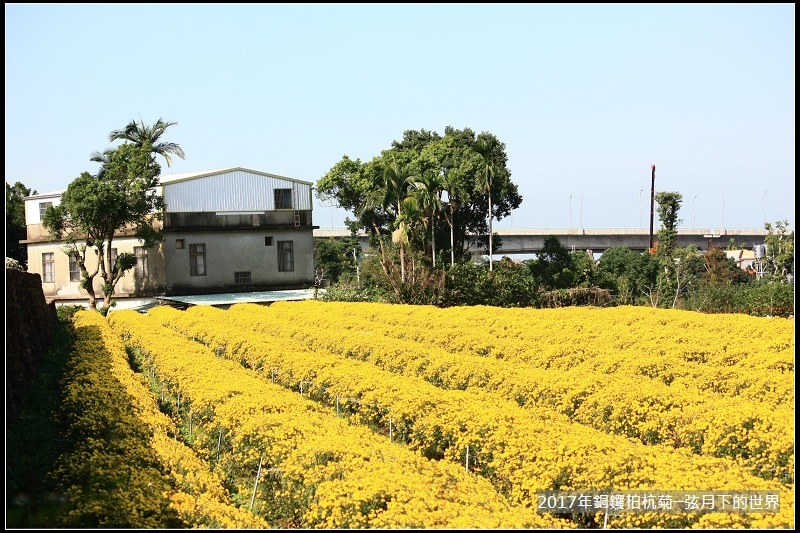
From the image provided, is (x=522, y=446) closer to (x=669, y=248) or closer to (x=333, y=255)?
(x=669, y=248)

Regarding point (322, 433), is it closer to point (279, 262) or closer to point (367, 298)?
point (367, 298)

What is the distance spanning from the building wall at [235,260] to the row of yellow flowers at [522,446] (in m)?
28.3

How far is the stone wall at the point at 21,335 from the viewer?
14.5 metres

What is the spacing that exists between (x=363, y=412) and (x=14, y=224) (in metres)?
47.5

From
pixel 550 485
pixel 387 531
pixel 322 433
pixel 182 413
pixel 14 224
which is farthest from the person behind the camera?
pixel 14 224

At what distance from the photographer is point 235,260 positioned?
45094 mm

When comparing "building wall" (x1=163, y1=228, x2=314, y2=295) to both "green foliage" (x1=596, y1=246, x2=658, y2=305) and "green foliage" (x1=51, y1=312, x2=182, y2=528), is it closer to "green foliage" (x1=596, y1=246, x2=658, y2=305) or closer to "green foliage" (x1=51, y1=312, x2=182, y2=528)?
"green foliage" (x1=596, y1=246, x2=658, y2=305)

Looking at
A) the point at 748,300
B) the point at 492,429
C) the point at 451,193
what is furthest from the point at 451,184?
the point at 492,429

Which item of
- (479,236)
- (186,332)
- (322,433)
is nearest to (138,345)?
(186,332)

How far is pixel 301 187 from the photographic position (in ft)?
154

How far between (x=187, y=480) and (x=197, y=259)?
35501 millimetres

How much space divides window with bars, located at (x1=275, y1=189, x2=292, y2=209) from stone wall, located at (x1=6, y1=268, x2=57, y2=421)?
72.9 feet

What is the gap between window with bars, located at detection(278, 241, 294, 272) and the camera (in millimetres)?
46094

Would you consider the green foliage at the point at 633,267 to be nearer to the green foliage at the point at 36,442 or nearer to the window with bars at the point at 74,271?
the window with bars at the point at 74,271
